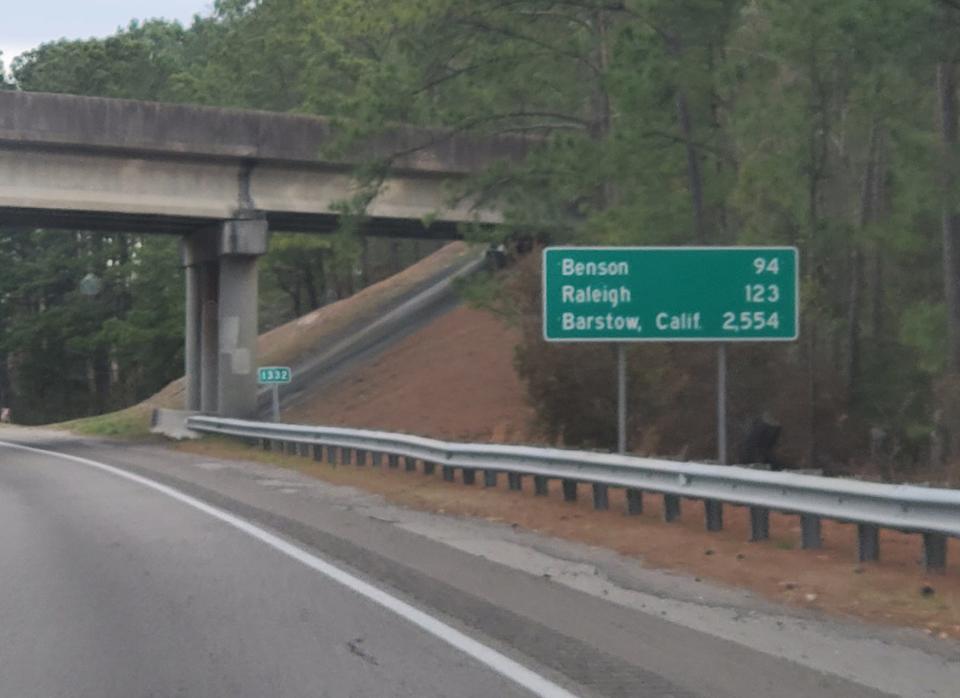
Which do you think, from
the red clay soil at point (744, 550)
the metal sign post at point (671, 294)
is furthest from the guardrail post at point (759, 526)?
the metal sign post at point (671, 294)

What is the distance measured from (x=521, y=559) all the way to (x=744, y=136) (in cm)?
1845

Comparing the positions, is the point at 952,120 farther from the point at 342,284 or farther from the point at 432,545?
the point at 342,284

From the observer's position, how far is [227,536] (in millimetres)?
16047

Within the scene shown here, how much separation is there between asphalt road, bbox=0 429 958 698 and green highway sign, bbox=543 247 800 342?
12.2 feet

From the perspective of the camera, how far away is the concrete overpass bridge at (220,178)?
1428 inches

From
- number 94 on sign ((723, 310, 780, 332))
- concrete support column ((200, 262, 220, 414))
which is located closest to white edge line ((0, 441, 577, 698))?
number 94 on sign ((723, 310, 780, 332))

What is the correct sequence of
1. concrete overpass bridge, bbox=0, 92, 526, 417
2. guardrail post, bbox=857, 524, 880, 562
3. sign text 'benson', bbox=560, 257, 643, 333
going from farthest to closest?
concrete overpass bridge, bbox=0, 92, 526, 417, sign text 'benson', bbox=560, 257, 643, 333, guardrail post, bbox=857, 524, 880, 562

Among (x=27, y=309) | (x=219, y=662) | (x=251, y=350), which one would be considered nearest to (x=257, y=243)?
(x=251, y=350)

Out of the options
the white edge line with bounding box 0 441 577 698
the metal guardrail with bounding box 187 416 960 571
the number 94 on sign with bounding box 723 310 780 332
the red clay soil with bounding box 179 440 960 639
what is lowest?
the white edge line with bounding box 0 441 577 698

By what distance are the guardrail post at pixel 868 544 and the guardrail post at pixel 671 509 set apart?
11.4ft

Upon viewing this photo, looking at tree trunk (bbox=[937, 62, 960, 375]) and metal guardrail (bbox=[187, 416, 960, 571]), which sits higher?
tree trunk (bbox=[937, 62, 960, 375])

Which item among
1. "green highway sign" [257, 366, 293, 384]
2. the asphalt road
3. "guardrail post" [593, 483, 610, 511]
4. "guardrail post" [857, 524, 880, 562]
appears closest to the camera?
the asphalt road

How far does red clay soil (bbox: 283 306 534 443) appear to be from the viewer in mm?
37406

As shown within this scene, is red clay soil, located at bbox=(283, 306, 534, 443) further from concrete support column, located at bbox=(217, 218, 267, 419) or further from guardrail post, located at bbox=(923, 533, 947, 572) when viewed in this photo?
guardrail post, located at bbox=(923, 533, 947, 572)
